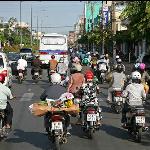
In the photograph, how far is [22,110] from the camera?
53.3ft

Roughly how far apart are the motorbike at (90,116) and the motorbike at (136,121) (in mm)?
730

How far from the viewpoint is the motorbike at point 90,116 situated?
11031 millimetres

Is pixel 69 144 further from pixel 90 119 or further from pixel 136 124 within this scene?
pixel 136 124

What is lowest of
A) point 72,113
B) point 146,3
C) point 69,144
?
point 69,144

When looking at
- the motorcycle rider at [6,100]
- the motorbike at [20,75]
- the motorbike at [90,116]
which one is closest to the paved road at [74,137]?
the motorbike at [90,116]

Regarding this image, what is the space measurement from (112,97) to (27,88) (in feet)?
31.9

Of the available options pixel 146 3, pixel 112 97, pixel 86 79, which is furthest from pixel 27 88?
pixel 86 79

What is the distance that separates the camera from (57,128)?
949cm

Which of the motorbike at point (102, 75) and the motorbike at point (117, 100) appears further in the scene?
the motorbike at point (102, 75)

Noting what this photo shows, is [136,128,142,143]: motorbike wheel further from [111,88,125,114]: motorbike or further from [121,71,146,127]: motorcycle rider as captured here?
[111,88,125,114]: motorbike

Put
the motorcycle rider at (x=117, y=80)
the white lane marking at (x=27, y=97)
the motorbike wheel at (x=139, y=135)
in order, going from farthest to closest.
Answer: the white lane marking at (x=27, y=97), the motorcycle rider at (x=117, y=80), the motorbike wheel at (x=139, y=135)

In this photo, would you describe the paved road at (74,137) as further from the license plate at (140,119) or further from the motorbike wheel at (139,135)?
the license plate at (140,119)

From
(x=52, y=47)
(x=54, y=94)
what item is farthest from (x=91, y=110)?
(x=52, y=47)

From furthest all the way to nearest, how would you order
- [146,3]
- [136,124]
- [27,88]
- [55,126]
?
[27,88], [146,3], [136,124], [55,126]
